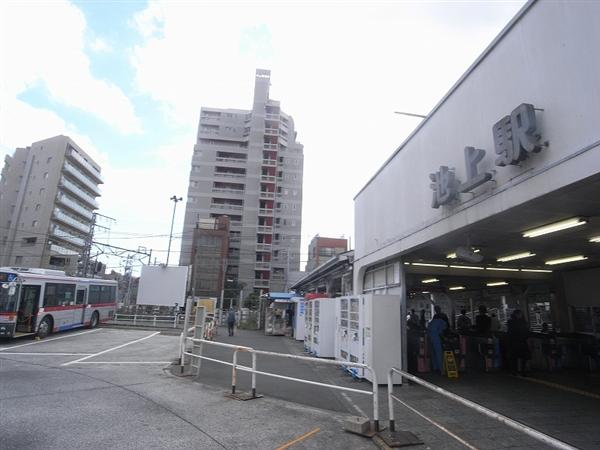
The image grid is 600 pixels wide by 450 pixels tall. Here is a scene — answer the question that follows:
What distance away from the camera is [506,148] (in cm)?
541

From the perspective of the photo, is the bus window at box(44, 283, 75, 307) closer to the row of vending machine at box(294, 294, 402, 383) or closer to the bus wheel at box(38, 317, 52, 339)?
the bus wheel at box(38, 317, 52, 339)

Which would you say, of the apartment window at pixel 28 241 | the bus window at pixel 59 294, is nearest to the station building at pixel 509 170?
the bus window at pixel 59 294

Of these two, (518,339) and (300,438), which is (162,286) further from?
(300,438)

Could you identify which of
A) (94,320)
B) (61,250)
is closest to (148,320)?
(94,320)

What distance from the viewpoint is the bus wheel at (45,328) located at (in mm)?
17422

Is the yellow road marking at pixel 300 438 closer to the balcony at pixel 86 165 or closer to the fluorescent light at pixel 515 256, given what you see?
the fluorescent light at pixel 515 256

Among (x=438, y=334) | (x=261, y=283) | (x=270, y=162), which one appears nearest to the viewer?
(x=438, y=334)

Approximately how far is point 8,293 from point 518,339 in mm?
18406

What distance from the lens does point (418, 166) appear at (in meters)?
8.58

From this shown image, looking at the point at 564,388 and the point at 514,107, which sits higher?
the point at 514,107

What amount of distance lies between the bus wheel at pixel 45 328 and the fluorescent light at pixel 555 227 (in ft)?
64.0

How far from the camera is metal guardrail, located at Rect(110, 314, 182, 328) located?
88.8 ft

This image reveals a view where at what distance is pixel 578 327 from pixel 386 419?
10.5 metres

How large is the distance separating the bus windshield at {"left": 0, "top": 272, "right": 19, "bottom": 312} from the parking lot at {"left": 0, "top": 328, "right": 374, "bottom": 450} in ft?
20.2
